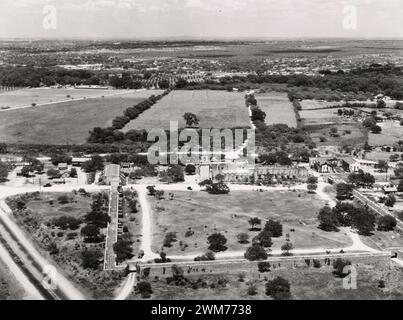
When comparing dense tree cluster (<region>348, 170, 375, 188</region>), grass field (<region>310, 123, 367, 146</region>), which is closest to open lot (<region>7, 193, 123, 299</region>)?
dense tree cluster (<region>348, 170, 375, 188</region>)

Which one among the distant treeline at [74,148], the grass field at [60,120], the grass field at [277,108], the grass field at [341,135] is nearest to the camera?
the distant treeline at [74,148]

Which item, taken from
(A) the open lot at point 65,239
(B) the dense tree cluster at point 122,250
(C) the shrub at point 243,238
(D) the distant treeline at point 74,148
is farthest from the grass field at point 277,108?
(B) the dense tree cluster at point 122,250

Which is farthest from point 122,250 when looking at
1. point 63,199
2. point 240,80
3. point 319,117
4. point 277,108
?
point 240,80

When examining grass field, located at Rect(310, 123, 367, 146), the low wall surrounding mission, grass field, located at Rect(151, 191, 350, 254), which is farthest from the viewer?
grass field, located at Rect(310, 123, 367, 146)

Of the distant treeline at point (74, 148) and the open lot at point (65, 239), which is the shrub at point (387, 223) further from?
the distant treeline at point (74, 148)

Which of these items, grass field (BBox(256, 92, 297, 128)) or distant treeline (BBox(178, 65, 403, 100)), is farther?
distant treeline (BBox(178, 65, 403, 100))

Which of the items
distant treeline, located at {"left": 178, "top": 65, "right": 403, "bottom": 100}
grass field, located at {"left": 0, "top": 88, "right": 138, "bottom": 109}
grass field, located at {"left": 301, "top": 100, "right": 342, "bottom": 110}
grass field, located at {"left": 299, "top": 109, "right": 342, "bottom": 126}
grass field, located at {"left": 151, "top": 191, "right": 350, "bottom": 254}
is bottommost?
grass field, located at {"left": 151, "top": 191, "right": 350, "bottom": 254}

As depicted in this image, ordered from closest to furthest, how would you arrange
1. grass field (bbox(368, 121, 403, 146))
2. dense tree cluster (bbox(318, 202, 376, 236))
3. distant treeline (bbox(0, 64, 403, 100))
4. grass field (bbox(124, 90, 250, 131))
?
dense tree cluster (bbox(318, 202, 376, 236)), grass field (bbox(368, 121, 403, 146)), grass field (bbox(124, 90, 250, 131)), distant treeline (bbox(0, 64, 403, 100))

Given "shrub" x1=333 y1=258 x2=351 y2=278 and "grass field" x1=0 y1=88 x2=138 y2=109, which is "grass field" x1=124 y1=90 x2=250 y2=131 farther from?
"shrub" x1=333 y1=258 x2=351 y2=278
